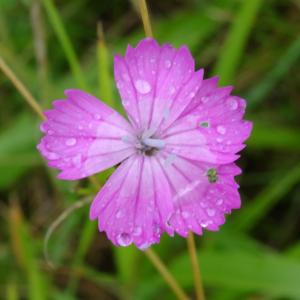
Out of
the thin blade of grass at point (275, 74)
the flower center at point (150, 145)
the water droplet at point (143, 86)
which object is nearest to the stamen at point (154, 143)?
the flower center at point (150, 145)

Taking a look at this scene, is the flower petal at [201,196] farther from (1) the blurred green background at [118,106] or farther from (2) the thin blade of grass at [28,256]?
(2) the thin blade of grass at [28,256]

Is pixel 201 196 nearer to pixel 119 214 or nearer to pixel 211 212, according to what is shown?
pixel 211 212

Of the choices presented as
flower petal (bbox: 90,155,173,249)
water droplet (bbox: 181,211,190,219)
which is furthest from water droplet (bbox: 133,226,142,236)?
water droplet (bbox: 181,211,190,219)

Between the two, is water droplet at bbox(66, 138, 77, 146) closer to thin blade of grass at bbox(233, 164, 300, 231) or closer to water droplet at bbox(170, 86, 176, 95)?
water droplet at bbox(170, 86, 176, 95)

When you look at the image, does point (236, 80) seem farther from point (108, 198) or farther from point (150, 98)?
point (108, 198)

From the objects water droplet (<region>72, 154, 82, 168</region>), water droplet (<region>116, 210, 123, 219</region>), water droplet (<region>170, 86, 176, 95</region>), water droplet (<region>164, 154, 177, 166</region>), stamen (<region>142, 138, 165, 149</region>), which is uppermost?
water droplet (<region>170, 86, 176, 95</region>)

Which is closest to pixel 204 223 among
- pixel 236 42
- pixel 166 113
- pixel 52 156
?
pixel 166 113
